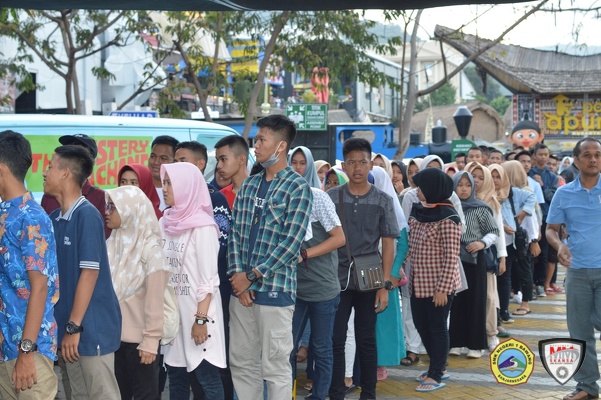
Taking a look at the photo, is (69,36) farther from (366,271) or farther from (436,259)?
(366,271)

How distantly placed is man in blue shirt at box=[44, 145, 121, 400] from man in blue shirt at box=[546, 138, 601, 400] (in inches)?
143

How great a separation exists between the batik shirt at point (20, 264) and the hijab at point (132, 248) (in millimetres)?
846

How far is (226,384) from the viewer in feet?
19.9

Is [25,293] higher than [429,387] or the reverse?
higher

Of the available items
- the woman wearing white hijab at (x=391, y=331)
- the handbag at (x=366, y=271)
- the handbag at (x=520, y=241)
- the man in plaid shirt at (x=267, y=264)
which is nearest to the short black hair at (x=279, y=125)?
the man in plaid shirt at (x=267, y=264)

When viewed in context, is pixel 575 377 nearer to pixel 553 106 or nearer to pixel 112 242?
pixel 112 242

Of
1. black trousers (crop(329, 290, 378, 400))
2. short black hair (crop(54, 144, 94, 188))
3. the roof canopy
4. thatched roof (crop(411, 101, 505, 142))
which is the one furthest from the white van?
thatched roof (crop(411, 101, 505, 142))

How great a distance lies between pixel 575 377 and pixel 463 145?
53.9ft

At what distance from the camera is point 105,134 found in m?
9.80

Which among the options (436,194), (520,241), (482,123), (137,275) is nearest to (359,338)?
(436,194)

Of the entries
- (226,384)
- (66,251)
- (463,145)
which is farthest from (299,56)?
(66,251)

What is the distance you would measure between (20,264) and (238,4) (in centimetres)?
162

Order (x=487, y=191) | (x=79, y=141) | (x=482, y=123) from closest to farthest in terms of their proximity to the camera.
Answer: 1. (x=79, y=141)
2. (x=487, y=191)
3. (x=482, y=123)

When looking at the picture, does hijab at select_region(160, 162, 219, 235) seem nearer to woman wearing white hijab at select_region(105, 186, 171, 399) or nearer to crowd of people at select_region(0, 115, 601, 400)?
crowd of people at select_region(0, 115, 601, 400)
